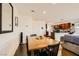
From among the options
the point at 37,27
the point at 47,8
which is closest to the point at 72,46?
the point at 47,8

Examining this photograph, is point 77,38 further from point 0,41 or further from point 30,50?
point 0,41

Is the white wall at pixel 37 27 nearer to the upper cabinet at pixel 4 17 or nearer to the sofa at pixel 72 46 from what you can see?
the sofa at pixel 72 46

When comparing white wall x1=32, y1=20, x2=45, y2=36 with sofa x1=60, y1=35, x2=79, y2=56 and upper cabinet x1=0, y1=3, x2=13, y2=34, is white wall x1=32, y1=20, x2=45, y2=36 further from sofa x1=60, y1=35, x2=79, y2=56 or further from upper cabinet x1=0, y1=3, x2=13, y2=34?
upper cabinet x1=0, y1=3, x2=13, y2=34

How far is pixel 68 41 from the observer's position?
4.87 metres

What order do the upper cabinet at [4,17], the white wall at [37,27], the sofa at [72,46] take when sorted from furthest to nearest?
the white wall at [37,27]
the sofa at [72,46]
the upper cabinet at [4,17]

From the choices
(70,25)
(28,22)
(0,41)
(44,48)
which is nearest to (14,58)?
(0,41)

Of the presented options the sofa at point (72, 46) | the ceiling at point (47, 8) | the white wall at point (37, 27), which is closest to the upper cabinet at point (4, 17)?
the ceiling at point (47, 8)

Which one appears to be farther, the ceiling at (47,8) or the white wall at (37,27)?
the white wall at (37,27)

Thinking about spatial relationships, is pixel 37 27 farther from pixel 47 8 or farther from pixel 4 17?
pixel 4 17

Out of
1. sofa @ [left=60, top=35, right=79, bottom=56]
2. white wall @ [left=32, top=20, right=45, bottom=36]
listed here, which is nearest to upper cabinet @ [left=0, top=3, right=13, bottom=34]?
sofa @ [left=60, top=35, right=79, bottom=56]

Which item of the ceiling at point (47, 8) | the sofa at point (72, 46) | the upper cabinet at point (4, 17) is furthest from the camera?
the ceiling at point (47, 8)

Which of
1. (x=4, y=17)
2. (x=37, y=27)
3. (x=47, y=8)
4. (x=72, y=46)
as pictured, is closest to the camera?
(x=4, y=17)

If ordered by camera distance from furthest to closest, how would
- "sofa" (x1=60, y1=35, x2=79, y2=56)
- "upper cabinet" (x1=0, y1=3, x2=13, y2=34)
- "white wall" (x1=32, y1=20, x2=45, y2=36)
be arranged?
"white wall" (x1=32, y1=20, x2=45, y2=36) → "sofa" (x1=60, y1=35, x2=79, y2=56) → "upper cabinet" (x1=0, y1=3, x2=13, y2=34)

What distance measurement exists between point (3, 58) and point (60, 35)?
842cm
